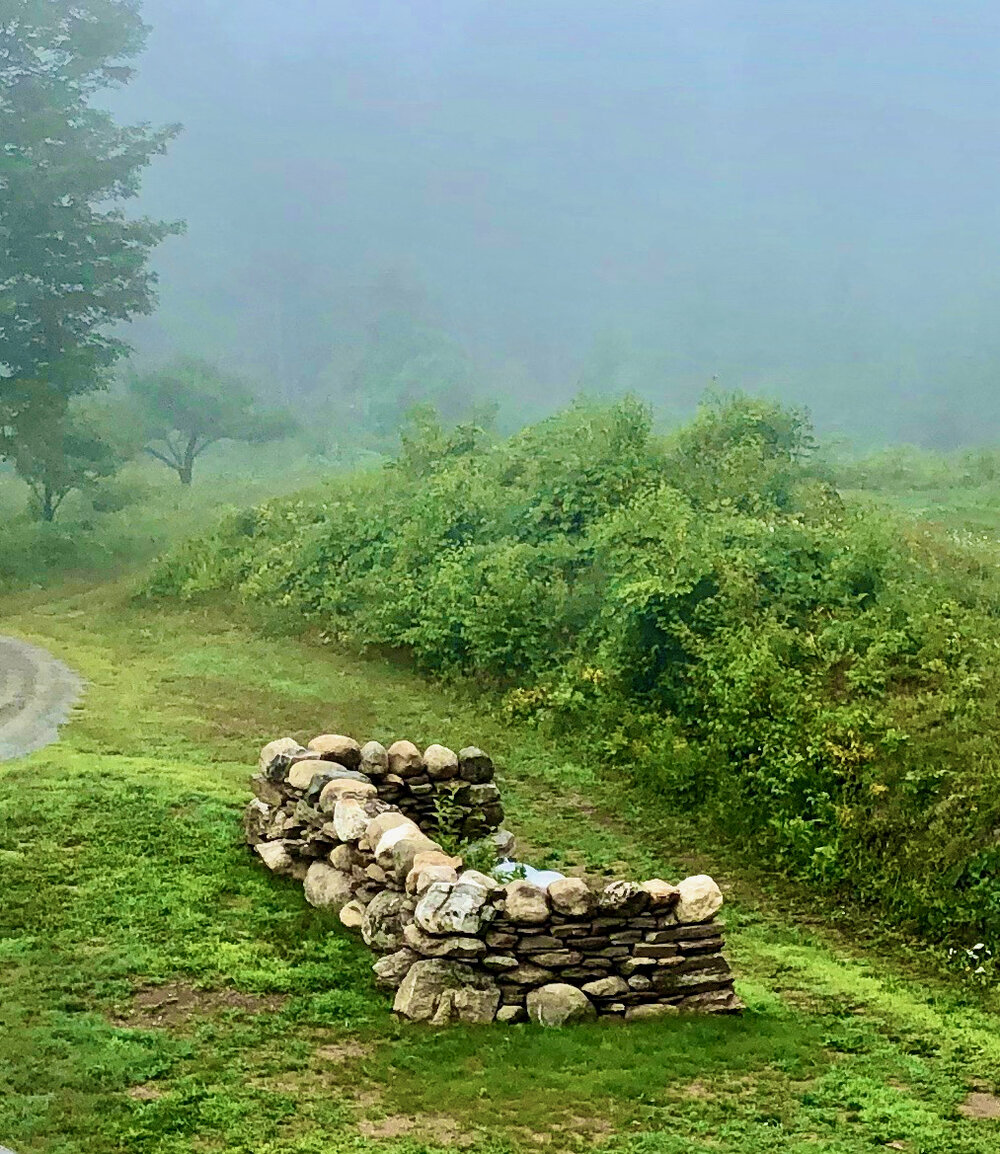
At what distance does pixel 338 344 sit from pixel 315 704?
4990 centimetres

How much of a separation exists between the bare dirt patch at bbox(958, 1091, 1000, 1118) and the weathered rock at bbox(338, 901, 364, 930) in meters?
3.28

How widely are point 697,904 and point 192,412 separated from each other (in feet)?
96.7

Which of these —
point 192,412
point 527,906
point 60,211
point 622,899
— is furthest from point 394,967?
point 192,412

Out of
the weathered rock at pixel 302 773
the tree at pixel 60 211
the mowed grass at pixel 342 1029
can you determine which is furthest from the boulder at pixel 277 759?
the tree at pixel 60 211

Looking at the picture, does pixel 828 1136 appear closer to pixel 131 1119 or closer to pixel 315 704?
pixel 131 1119

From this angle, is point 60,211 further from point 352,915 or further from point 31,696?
point 352,915

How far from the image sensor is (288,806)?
8.67 meters

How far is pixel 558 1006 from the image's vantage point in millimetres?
6348

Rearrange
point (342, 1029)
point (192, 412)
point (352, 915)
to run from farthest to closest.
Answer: point (192, 412), point (352, 915), point (342, 1029)

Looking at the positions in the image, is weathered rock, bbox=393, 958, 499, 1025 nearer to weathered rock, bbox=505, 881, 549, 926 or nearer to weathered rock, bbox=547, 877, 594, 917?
weathered rock, bbox=505, 881, 549, 926

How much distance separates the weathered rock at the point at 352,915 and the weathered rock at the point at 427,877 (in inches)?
27.0

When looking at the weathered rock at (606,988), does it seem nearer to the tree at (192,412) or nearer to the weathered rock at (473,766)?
the weathered rock at (473,766)

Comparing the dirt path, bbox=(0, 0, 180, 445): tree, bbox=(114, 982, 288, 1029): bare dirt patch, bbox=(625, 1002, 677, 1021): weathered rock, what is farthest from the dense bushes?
bbox=(0, 0, 180, 445): tree

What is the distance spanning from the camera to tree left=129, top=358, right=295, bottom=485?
111 ft
